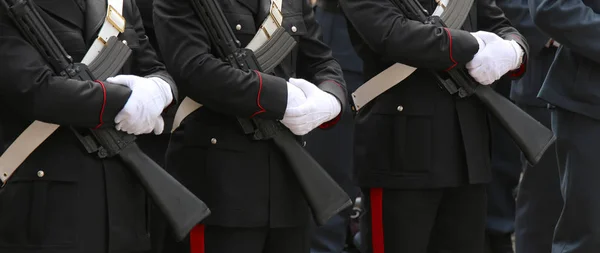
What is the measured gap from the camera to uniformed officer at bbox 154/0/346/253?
12.1ft

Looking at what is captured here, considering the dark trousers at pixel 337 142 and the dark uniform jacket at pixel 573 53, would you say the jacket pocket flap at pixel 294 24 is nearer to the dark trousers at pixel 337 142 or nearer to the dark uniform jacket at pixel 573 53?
the dark uniform jacket at pixel 573 53

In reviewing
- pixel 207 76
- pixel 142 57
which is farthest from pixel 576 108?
pixel 142 57

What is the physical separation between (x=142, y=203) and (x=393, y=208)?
1.15 meters

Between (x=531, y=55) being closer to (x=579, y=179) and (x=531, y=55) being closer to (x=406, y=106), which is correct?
(x=579, y=179)

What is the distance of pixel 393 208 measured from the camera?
171 inches

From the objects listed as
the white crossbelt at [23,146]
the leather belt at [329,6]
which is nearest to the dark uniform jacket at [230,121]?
the white crossbelt at [23,146]

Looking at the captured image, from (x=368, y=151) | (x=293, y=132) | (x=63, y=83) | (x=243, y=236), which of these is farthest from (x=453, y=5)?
(x=63, y=83)

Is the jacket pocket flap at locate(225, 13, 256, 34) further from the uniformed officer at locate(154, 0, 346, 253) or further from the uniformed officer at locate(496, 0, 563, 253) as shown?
the uniformed officer at locate(496, 0, 563, 253)

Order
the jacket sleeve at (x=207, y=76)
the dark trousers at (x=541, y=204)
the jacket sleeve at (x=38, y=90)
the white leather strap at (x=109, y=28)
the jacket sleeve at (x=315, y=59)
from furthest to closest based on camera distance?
the dark trousers at (x=541, y=204) < the jacket sleeve at (x=315, y=59) < the jacket sleeve at (x=207, y=76) < the white leather strap at (x=109, y=28) < the jacket sleeve at (x=38, y=90)

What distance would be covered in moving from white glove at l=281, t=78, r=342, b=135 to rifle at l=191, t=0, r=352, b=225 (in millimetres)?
60

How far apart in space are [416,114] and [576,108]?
715mm

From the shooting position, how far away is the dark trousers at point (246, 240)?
Answer: 3797mm

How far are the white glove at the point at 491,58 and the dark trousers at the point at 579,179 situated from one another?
17.8 inches

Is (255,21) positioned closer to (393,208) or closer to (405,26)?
(405,26)
